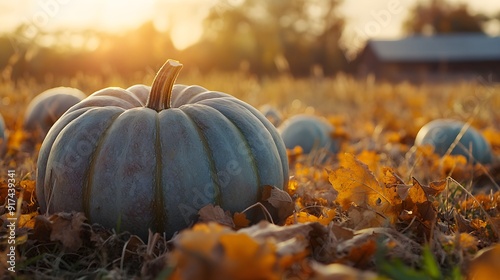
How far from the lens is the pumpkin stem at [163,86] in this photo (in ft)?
7.83

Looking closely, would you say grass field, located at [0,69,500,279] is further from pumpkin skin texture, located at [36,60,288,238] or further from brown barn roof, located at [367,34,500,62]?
brown barn roof, located at [367,34,500,62]

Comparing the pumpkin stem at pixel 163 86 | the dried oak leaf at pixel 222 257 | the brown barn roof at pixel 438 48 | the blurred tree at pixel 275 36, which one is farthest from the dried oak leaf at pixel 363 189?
the brown barn roof at pixel 438 48

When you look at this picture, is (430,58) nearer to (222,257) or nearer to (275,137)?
(275,137)

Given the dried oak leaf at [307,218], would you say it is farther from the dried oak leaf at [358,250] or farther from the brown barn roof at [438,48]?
the brown barn roof at [438,48]

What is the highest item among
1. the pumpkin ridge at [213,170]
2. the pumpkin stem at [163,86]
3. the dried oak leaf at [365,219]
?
the pumpkin stem at [163,86]

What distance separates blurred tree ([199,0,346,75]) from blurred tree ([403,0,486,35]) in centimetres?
1748

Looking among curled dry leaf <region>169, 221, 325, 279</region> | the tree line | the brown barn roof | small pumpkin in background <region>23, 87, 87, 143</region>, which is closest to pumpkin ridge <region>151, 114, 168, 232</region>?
curled dry leaf <region>169, 221, 325, 279</region>

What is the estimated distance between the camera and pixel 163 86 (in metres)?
2.42

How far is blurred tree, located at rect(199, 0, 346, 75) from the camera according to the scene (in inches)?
1282

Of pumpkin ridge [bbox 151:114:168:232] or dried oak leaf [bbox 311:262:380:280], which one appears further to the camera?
pumpkin ridge [bbox 151:114:168:232]

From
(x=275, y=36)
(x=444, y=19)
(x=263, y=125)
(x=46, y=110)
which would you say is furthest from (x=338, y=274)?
(x=444, y=19)

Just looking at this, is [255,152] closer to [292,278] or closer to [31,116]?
[292,278]

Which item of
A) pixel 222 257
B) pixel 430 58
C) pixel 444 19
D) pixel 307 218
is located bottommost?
pixel 430 58

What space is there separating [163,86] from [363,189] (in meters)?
0.94
